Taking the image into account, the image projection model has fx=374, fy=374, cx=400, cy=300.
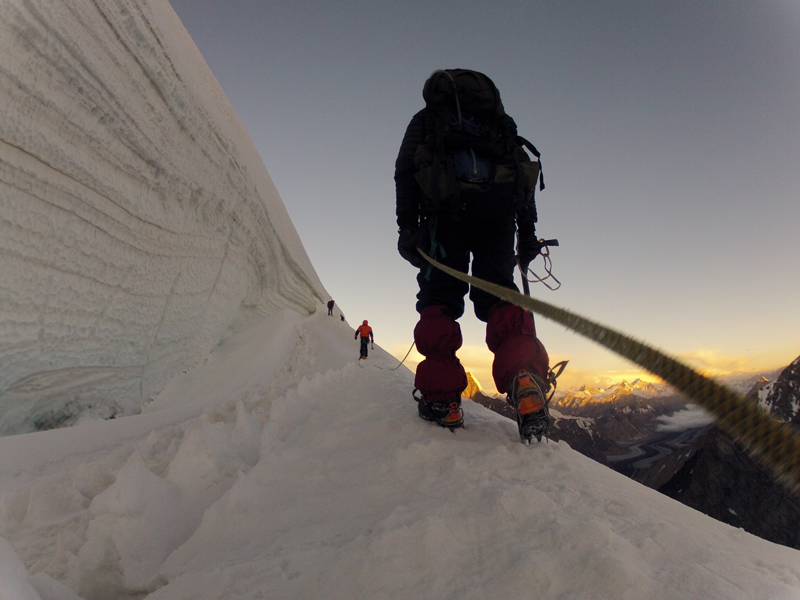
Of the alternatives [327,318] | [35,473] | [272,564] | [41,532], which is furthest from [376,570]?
[327,318]

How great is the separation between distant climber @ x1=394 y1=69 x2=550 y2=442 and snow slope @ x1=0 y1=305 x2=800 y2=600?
346 millimetres

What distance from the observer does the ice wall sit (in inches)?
75.3

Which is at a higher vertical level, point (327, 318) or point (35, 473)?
point (327, 318)

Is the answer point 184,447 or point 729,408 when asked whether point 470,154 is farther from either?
point 184,447

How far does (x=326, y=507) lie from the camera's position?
1.30 m

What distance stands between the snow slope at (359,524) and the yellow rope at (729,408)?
50 cm

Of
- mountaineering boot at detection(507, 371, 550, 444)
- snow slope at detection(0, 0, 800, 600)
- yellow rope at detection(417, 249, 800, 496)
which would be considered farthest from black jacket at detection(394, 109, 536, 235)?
yellow rope at detection(417, 249, 800, 496)

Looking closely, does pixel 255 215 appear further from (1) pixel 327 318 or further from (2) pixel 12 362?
(1) pixel 327 318

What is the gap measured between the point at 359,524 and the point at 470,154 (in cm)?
183

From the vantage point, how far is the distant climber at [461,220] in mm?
1946

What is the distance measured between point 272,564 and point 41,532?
0.86 meters

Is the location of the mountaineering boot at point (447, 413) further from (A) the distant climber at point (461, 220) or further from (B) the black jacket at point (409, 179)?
(B) the black jacket at point (409, 179)

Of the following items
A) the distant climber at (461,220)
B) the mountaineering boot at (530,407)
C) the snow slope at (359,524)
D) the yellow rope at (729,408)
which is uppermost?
the distant climber at (461,220)

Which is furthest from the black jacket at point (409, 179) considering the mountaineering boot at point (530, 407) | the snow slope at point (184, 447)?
the snow slope at point (184, 447)
